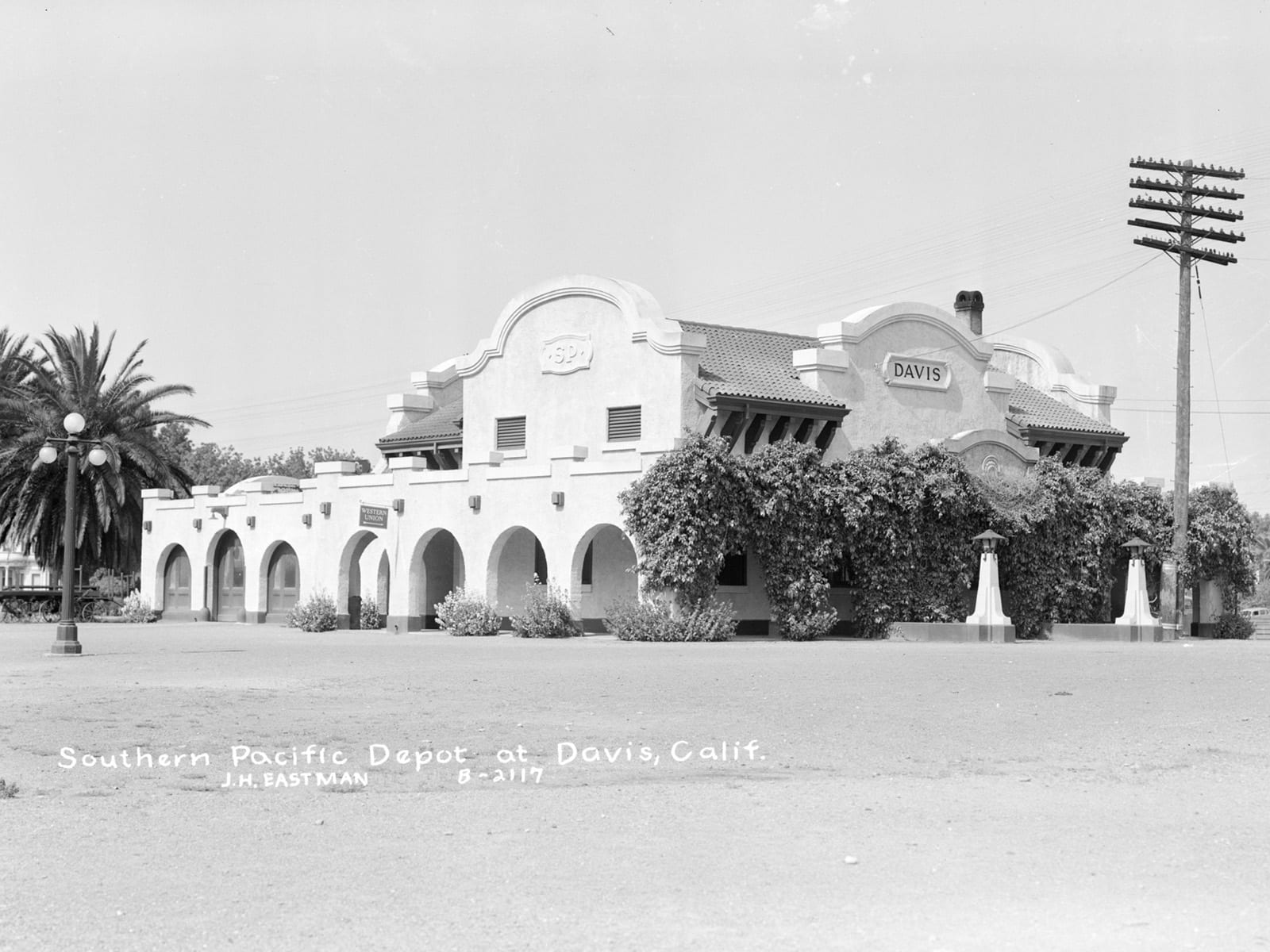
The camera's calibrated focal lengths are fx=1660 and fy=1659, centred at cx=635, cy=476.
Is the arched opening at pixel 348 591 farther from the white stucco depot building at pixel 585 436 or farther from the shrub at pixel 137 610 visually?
the shrub at pixel 137 610

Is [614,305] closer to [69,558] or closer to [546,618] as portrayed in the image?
[546,618]

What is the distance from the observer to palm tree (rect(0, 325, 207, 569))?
161 ft

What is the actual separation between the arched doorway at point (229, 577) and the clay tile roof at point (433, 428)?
18.9 ft

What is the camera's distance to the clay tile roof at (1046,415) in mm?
44875

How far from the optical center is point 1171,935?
702 centimetres

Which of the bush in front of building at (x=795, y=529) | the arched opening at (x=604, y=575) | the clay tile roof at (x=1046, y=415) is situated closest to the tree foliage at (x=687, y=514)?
the bush in front of building at (x=795, y=529)

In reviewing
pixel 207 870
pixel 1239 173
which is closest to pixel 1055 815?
pixel 207 870

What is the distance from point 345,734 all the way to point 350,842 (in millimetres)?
4741

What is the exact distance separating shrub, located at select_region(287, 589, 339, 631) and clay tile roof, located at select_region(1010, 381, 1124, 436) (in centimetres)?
1858

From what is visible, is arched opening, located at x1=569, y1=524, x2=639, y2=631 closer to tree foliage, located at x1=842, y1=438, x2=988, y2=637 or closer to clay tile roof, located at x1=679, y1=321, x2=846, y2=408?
clay tile roof, located at x1=679, y1=321, x2=846, y2=408

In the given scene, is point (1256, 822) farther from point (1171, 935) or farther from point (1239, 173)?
point (1239, 173)

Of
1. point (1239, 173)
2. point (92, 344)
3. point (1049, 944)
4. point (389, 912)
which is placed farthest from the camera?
point (92, 344)

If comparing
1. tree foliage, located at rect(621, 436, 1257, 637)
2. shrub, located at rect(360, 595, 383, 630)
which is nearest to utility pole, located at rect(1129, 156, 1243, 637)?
tree foliage, located at rect(621, 436, 1257, 637)

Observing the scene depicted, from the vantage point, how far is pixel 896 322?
136 ft
